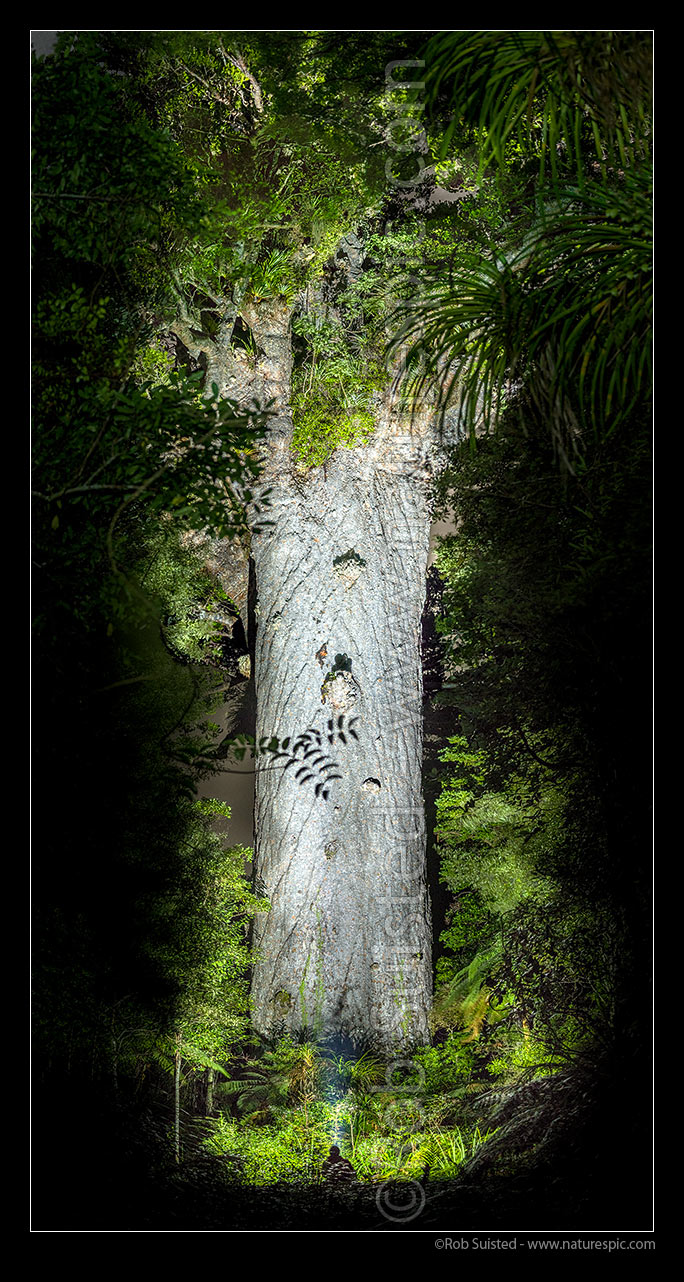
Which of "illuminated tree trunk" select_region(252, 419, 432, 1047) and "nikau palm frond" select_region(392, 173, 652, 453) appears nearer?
"nikau palm frond" select_region(392, 173, 652, 453)

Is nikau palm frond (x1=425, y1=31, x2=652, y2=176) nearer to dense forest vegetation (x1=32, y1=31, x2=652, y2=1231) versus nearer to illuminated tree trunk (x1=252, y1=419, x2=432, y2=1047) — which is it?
dense forest vegetation (x1=32, y1=31, x2=652, y2=1231)

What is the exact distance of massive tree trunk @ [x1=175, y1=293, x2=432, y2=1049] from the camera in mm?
2850

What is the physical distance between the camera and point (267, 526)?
2914 mm

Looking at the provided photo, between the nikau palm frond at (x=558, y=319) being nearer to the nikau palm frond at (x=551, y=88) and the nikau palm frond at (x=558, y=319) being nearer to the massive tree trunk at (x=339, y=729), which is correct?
the nikau palm frond at (x=551, y=88)

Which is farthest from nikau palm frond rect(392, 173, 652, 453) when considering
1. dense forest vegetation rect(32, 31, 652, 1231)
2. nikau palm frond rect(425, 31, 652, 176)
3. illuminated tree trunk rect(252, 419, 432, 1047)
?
illuminated tree trunk rect(252, 419, 432, 1047)

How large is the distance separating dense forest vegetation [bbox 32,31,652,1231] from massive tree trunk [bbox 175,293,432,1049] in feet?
0.21

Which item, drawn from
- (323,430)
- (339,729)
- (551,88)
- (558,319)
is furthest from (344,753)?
(551,88)

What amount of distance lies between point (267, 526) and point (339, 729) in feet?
2.55

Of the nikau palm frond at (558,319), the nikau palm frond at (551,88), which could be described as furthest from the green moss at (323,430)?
the nikau palm frond at (551,88)

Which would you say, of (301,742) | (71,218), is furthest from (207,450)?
(301,742)

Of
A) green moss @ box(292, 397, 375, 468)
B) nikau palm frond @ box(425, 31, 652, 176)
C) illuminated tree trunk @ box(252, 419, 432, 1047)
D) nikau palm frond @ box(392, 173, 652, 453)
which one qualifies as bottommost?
illuminated tree trunk @ box(252, 419, 432, 1047)

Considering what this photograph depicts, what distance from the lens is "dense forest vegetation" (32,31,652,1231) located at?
2617 millimetres

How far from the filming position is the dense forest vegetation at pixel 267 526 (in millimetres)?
2617

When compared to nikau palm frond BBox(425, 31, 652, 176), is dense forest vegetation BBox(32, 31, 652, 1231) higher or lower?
lower
